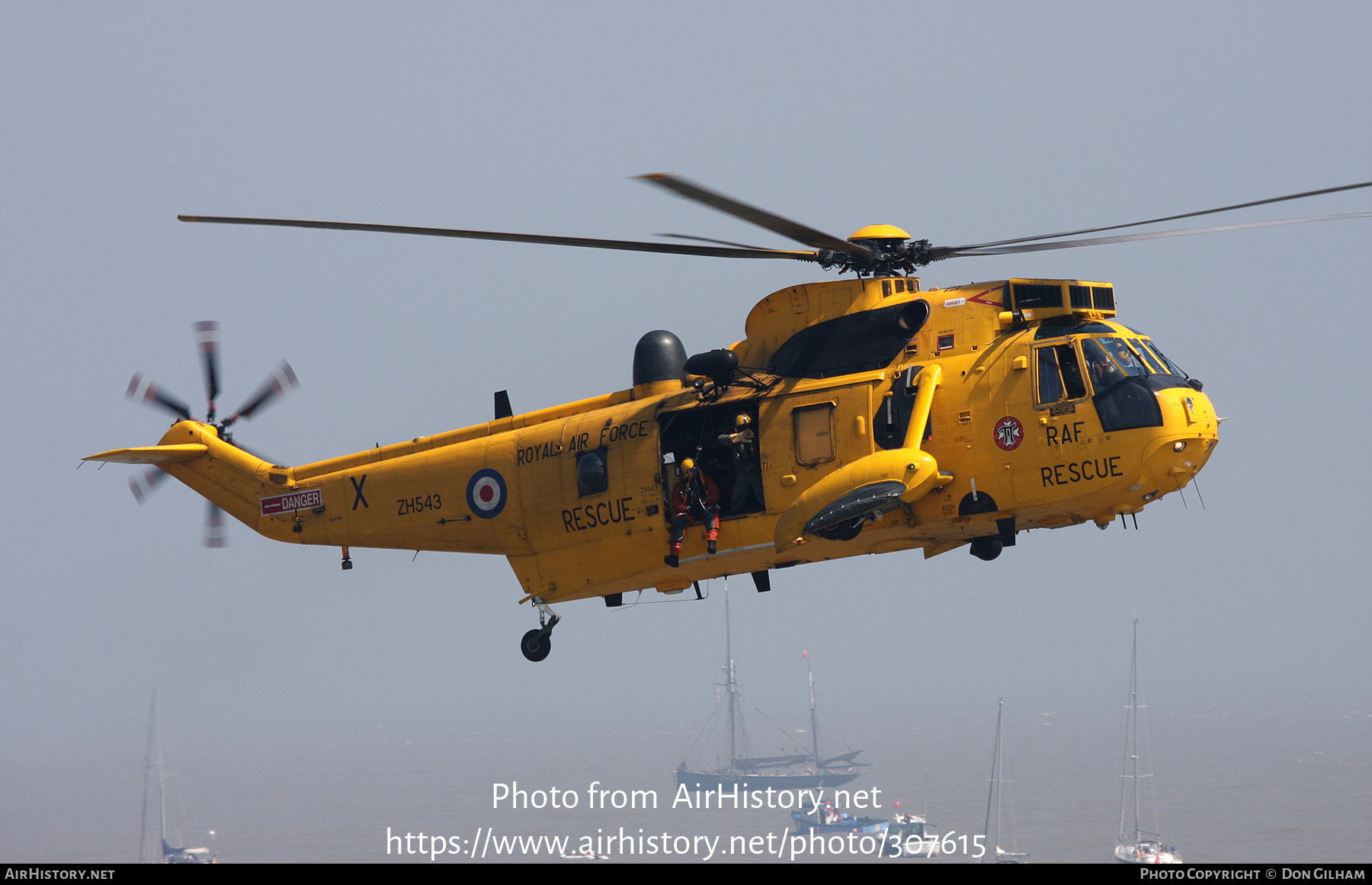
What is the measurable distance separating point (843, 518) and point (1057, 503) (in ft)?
8.58

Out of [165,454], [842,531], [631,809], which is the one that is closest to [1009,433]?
[842,531]

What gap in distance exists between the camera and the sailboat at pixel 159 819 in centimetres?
8231

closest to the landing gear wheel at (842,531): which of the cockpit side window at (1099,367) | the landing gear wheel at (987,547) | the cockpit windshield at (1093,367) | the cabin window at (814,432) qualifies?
the cabin window at (814,432)

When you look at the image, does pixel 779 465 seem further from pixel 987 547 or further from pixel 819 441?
pixel 987 547

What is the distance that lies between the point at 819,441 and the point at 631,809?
11314 cm

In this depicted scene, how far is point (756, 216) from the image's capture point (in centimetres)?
1451

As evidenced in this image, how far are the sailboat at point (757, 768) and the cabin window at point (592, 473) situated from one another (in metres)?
117

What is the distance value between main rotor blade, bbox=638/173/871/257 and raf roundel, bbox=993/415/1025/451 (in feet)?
9.79

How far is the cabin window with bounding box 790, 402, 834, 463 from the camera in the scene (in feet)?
55.4

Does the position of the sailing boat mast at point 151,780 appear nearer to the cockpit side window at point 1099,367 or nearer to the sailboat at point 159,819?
the sailboat at point 159,819

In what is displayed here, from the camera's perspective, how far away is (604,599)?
65.1 feet
